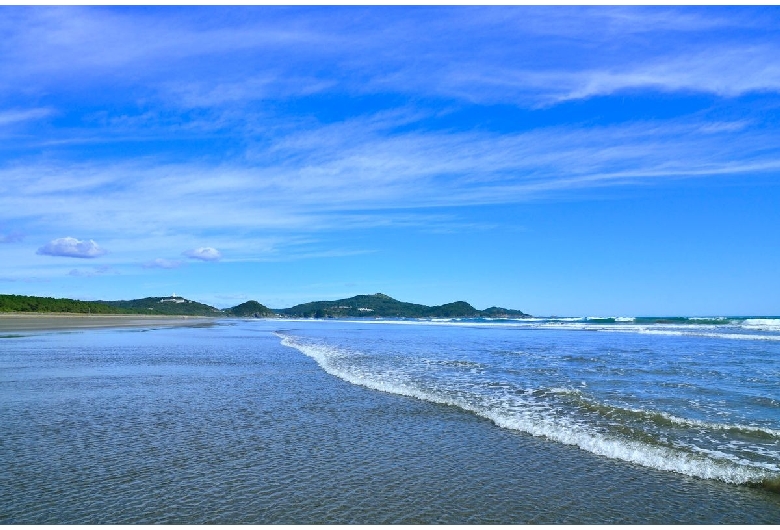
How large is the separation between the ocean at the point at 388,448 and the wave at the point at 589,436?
0.13 feet

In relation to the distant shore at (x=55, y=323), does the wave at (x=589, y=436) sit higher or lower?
lower

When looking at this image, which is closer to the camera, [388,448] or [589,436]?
[388,448]

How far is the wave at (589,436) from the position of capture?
870 centimetres

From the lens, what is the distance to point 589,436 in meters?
11.0

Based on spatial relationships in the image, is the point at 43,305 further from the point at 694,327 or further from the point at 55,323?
the point at 694,327

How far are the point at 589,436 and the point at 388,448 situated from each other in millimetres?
4141

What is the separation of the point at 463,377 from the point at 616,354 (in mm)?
13630

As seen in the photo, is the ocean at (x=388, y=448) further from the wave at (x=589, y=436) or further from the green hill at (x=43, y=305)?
the green hill at (x=43, y=305)

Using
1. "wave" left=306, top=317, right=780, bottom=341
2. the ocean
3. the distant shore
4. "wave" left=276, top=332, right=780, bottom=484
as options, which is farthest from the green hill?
"wave" left=276, top=332, right=780, bottom=484

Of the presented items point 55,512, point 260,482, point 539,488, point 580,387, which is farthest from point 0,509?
point 580,387

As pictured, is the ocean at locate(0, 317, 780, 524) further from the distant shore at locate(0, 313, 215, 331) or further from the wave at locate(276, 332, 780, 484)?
the distant shore at locate(0, 313, 215, 331)

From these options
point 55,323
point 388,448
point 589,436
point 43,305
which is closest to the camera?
point 388,448

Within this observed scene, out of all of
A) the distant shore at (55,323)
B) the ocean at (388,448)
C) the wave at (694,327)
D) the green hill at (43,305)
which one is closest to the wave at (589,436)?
the ocean at (388,448)

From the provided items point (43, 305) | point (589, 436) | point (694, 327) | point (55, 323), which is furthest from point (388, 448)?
point (43, 305)
